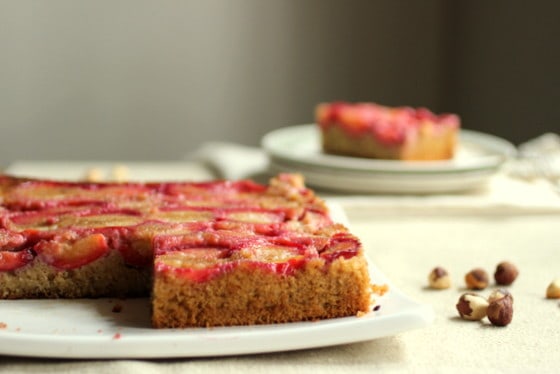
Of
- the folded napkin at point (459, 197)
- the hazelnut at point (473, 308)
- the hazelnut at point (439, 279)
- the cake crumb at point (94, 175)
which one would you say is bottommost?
the cake crumb at point (94, 175)

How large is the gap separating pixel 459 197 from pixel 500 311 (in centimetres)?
143

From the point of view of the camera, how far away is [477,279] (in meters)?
2.39

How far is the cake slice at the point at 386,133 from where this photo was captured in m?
3.82

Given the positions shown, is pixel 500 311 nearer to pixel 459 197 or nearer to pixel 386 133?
pixel 459 197

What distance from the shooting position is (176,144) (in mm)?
6707

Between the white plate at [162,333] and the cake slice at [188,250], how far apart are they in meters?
0.06

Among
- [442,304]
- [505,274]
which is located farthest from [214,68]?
[442,304]

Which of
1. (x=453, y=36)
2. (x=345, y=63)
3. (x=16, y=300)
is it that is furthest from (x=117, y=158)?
(x=16, y=300)

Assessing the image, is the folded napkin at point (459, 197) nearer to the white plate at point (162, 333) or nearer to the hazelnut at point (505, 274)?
the hazelnut at point (505, 274)

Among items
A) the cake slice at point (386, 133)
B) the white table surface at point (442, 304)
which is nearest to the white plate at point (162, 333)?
the white table surface at point (442, 304)

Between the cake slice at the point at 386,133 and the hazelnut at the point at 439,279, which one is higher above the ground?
the cake slice at the point at 386,133

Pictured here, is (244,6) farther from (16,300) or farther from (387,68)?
(16,300)

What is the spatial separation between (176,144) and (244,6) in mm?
1161

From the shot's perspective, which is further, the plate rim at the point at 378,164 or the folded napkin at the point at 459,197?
the plate rim at the point at 378,164
